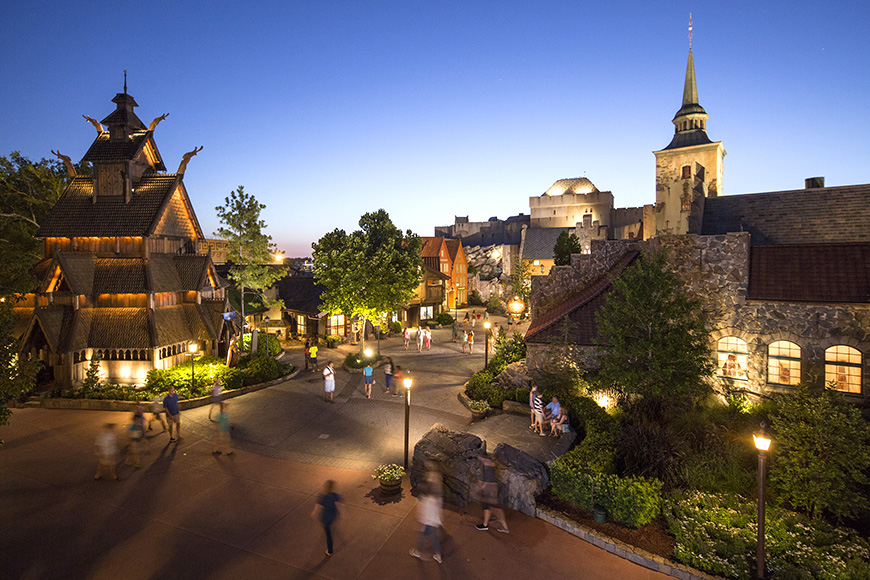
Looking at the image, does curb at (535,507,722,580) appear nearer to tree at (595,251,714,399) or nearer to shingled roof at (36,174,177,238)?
tree at (595,251,714,399)

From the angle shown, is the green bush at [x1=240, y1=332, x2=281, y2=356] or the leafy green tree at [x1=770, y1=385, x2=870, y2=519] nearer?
the leafy green tree at [x1=770, y1=385, x2=870, y2=519]

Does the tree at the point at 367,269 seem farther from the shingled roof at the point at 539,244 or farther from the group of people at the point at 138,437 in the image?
the shingled roof at the point at 539,244

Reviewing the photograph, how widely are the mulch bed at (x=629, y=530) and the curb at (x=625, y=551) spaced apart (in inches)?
8.0

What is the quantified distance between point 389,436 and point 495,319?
34459mm

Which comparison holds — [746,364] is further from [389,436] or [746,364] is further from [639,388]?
[389,436]

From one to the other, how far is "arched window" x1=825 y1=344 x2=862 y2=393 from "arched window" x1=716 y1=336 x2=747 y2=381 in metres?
2.37

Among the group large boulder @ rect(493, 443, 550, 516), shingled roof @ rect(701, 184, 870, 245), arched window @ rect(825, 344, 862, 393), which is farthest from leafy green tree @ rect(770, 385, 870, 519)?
shingled roof @ rect(701, 184, 870, 245)

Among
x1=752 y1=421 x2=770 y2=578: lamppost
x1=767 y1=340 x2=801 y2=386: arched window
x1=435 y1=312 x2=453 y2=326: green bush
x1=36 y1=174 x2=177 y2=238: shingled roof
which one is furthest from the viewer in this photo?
x1=435 y1=312 x2=453 y2=326: green bush

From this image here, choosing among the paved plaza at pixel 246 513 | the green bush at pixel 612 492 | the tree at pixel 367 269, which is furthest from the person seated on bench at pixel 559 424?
the tree at pixel 367 269

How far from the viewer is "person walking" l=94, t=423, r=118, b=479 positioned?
11.8m

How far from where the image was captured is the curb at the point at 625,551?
8758 millimetres

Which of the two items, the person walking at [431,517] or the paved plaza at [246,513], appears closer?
the paved plaza at [246,513]

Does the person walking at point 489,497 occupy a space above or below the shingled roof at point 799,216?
below

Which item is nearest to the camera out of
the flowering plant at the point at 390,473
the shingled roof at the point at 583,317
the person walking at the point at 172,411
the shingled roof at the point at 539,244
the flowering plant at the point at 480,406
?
the flowering plant at the point at 390,473
